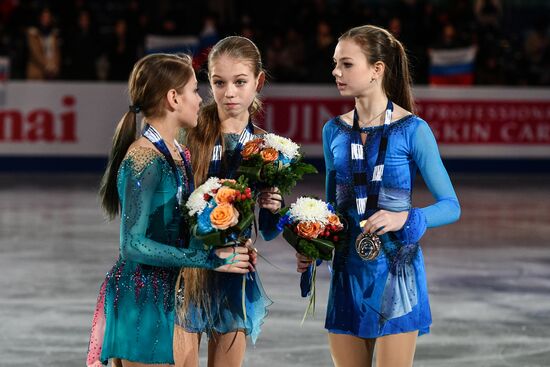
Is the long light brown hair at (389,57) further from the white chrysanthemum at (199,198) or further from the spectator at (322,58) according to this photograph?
the spectator at (322,58)

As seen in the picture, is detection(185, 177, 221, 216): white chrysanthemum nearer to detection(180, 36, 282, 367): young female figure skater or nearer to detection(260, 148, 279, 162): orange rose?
detection(260, 148, 279, 162): orange rose

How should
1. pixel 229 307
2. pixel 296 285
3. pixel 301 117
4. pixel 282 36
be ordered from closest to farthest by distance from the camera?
pixel 229 307
pixel 296 285
pixel 301 117
pixel 282 36

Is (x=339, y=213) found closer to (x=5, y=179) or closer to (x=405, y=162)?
(x=405, y=162)

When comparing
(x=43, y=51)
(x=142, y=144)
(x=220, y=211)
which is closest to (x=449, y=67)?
(x=43, y=51)

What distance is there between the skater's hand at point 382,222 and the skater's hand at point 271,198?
433mm

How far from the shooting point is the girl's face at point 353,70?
402 cm

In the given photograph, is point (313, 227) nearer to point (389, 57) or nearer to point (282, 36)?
point (389, 57)

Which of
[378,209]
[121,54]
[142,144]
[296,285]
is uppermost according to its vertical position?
[142,144]

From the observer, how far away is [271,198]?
4.08 metres

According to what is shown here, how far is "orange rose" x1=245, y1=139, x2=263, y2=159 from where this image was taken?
4.00m

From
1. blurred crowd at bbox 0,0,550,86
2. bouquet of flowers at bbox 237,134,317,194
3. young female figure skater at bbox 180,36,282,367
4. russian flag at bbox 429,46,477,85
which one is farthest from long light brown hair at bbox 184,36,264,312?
russian flag at bbox 429,46,477,85

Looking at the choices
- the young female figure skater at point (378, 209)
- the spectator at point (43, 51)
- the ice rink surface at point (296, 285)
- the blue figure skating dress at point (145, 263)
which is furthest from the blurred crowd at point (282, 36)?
the blue figure skating dress at point (145, 263)

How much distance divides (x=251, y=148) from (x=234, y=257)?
0.53m

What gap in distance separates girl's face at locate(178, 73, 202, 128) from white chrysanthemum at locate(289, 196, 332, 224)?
475 mm
